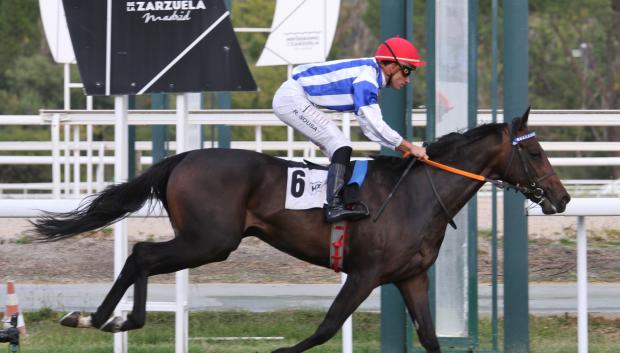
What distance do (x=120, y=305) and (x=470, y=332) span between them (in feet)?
7.23

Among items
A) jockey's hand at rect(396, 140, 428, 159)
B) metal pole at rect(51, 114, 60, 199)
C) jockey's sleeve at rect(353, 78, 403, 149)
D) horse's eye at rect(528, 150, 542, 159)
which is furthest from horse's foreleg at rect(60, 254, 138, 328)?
metal pole at rect(51, 114, 60, 199)

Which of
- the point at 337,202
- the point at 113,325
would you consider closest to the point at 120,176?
the point at 113,325

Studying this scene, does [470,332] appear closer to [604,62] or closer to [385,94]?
[385,94]

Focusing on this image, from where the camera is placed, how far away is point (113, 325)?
6258 millimetres

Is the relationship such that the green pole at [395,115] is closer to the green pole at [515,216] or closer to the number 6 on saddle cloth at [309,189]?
the green pole at [515,216]

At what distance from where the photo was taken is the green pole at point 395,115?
701 cm

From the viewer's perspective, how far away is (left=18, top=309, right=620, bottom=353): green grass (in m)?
7.24

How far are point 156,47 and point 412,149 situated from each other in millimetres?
1764

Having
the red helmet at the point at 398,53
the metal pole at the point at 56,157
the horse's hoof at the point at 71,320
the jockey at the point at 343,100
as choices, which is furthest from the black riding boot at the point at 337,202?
the metal pole at the point at 56,157

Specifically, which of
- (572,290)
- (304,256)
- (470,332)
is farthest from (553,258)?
(304,256)

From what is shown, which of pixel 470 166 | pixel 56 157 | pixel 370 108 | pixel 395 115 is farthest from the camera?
pixel 56 157

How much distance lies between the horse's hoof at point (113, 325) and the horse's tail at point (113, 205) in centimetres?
57

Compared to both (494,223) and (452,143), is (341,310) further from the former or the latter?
(494,223)

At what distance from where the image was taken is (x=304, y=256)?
6.36 metres
